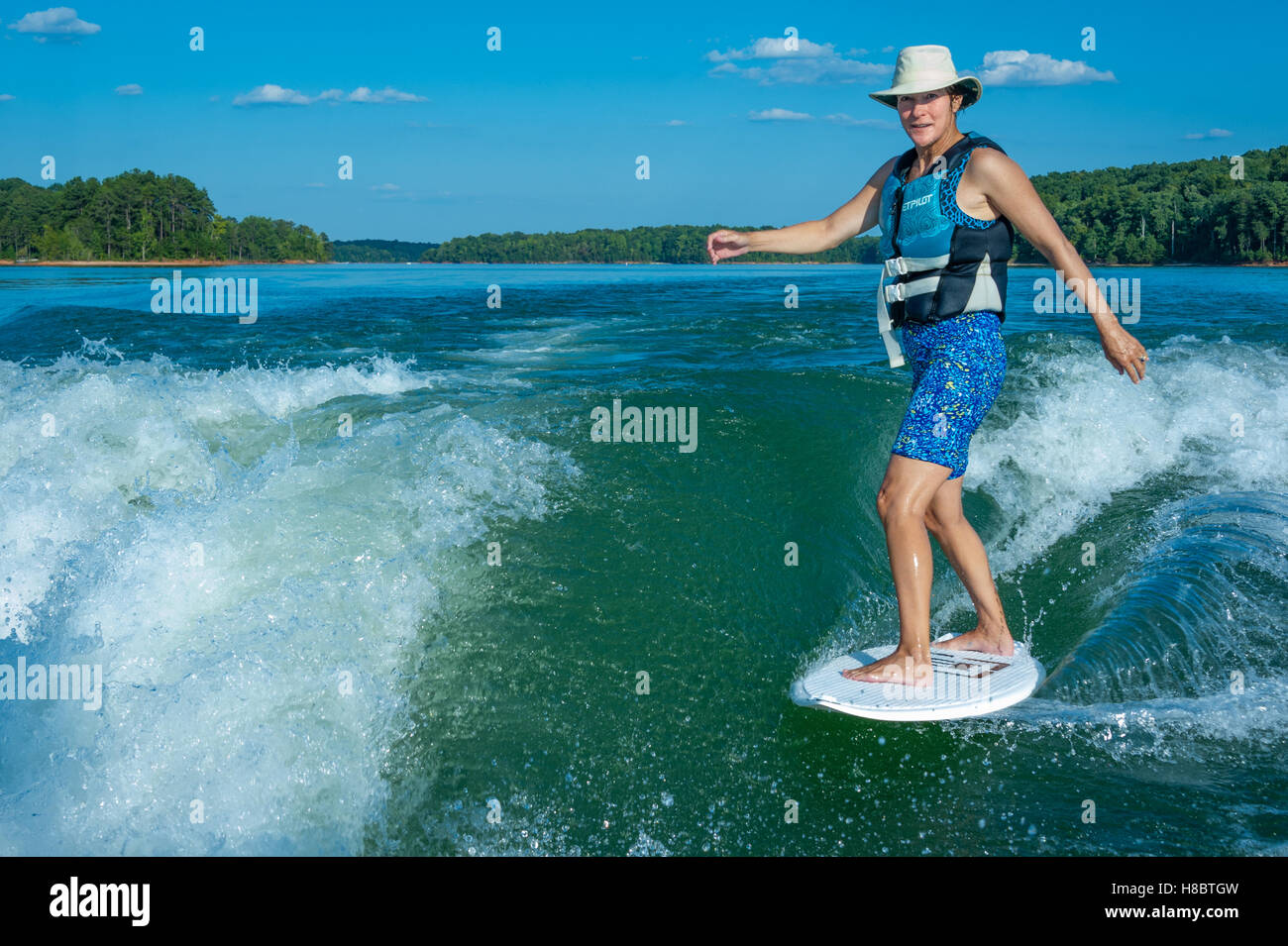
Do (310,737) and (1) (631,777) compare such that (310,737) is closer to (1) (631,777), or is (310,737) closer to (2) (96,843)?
(2) (96,843)

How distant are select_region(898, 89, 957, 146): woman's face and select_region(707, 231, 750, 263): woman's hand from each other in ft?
2.70

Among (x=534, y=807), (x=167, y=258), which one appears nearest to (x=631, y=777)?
(x=534, y=807)

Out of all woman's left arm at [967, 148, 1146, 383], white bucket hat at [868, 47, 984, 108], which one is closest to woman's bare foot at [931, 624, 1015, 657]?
woman's left arm at [967, 148, 1146, 383]

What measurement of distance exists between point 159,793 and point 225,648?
0.60 m

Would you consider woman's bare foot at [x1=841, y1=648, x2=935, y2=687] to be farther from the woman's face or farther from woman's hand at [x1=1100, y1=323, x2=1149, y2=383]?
the woman's face

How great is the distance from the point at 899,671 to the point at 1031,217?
69.6 inches

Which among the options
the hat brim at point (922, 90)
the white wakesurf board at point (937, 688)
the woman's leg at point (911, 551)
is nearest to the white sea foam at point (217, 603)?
the white wakesurf board at point (937, 688)

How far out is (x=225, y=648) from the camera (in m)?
3.42

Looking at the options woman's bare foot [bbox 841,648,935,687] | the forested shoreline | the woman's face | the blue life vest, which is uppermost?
the forested shoreline

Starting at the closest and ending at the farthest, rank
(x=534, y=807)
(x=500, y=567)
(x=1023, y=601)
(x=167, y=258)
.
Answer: (x=534, y=807) < (x=500, y=567) < (x=1023, y=601) < (x=167, y=258)

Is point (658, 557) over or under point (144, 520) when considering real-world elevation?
under

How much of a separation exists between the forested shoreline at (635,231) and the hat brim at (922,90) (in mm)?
972

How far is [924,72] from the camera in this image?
347 centimetres

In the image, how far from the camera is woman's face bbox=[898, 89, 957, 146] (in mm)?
3467
